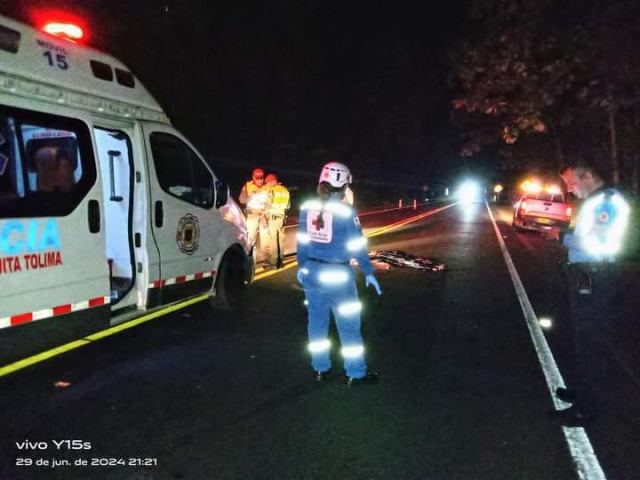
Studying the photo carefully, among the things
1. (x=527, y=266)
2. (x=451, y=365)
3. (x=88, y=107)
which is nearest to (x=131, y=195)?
(x=88, y=107)

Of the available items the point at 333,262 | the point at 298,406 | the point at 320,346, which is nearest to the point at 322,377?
the point at 320,346

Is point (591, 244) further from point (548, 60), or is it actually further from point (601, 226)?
point (548, 60)

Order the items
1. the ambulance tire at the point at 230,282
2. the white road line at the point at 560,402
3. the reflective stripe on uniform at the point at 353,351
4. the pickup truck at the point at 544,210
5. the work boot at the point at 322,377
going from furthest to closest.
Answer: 1. the pickup truck at the point at 544,210
2. the ambulance tire at the point at 230,282
3. the work boot at the point at 322,377
4. the reflective stripe on uniform at the point at 353,351
5. the white road line at the point at 560,402

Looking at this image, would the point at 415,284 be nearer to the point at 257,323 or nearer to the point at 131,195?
the point at 257,323

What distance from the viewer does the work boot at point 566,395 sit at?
176 inches

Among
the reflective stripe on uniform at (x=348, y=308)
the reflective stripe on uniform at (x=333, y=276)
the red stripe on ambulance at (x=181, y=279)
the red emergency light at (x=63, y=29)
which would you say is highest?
the red emergency light at (x=63, y=29)

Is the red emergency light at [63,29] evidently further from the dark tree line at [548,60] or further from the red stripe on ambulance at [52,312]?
the dark tree line at [548,60]

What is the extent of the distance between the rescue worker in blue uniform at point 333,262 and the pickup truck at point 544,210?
55.9 feet

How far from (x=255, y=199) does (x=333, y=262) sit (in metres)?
6.19

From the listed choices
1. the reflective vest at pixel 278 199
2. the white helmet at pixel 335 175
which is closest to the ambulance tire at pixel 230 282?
the white helmet at pixel 335 175

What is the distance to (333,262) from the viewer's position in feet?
15.0

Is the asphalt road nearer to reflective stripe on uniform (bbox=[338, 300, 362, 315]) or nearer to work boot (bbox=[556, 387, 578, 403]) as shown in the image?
work boot (bbox=[556, 387, 578, 403])

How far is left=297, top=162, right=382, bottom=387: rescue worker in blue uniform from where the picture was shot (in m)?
4.56

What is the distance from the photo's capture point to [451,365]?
17.4 ft
